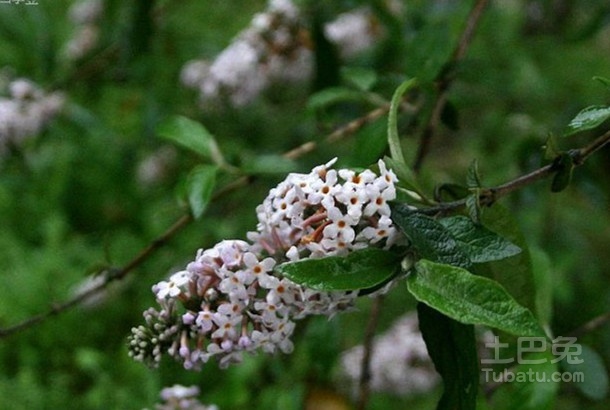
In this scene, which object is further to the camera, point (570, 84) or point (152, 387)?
point (570, 84)

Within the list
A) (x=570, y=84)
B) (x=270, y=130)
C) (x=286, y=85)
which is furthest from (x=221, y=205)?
(x=570, y=84)

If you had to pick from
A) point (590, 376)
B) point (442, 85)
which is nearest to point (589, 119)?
point (442, 85)

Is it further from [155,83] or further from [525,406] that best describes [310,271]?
[155,83]

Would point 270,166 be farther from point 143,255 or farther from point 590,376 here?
point 590,376

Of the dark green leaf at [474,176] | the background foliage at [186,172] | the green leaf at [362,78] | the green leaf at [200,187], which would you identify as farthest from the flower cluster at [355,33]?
the dark green leaf at [474,176]

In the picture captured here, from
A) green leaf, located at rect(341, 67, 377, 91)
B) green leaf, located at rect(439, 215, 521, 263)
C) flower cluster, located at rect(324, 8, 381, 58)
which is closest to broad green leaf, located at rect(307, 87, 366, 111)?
green leaf, located at rect(341, 67, 377, 91)

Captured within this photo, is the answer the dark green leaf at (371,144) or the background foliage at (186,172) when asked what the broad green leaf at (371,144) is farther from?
the background foliage at (186,172)
